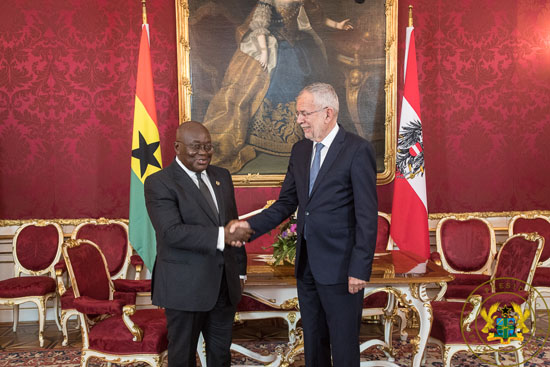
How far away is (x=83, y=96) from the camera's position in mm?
4859

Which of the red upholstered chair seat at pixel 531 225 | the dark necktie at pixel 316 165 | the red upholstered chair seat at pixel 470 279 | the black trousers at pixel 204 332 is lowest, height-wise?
the red upholstered chair seat at pixel 470 279

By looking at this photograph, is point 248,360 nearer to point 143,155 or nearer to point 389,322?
point 389,322

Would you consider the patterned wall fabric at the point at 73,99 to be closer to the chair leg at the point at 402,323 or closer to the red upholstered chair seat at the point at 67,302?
the red upholstered chair seat at the point at 67,302

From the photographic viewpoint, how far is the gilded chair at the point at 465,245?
4578 millimetres

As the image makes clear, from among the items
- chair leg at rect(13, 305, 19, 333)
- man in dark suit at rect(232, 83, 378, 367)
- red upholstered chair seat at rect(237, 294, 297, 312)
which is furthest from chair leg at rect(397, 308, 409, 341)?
chair leg at rect(13, 305, 19, 333)

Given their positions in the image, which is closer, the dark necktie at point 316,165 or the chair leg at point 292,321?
the dark necktie at point 316,165

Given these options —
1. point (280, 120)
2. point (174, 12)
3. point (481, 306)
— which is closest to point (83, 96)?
point (174, 12)

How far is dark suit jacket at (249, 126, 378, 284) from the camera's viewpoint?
6.95ft

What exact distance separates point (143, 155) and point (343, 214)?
2.65 metres

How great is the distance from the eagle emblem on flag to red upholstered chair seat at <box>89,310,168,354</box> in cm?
271

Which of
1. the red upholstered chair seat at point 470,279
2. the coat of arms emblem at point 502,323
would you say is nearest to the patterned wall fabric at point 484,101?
the red upholstered chair seat at point 470,279

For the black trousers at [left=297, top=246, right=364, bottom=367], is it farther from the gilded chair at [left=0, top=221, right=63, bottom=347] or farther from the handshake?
the gilded chair at [left=0, top=221, right=63, bottom=347]

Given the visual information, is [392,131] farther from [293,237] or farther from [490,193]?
[293,237]

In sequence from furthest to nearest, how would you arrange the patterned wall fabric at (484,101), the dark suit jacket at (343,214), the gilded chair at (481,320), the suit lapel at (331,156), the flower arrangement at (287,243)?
the patterned wall fabric at (484,101)
the flower arrangement at (287,243)
the gilded chair at (481,320)
the suit lapel at (331,156)
the dark suit jacket at (343,214)
